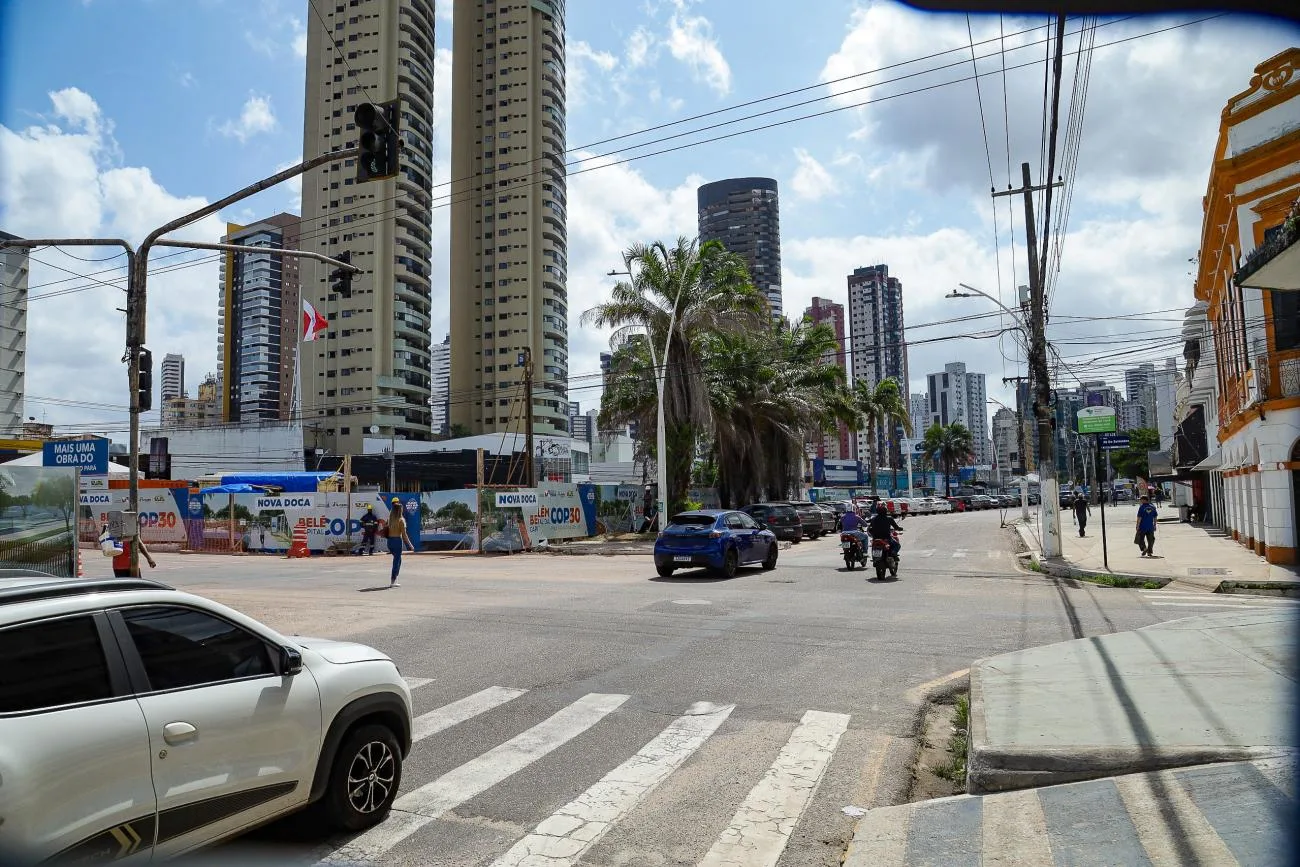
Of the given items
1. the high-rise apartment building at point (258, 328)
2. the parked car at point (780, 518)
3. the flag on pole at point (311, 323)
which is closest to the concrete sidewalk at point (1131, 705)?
the parked car at point (780, 518)

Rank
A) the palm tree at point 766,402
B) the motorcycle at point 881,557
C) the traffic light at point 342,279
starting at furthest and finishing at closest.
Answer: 1. the palm tree at point 766,402
2. the motorcycle at point 881,557
3. the traffic light at point 342,279

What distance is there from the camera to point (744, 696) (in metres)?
7.87

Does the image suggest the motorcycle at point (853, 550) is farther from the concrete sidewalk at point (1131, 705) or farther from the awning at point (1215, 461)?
the awning at point (1215, 461)

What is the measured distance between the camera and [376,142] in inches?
462

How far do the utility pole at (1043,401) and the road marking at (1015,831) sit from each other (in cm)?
1956

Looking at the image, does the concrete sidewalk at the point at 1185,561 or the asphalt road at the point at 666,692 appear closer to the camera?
the asphalt road at the point at 666,692

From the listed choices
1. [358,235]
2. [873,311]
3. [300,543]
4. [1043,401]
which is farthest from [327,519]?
[873,311]

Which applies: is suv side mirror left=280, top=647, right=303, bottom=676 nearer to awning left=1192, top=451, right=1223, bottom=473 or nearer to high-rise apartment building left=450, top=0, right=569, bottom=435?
awning left=1192, top=451, right=1223, bottom=473

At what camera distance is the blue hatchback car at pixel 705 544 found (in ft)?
62.0

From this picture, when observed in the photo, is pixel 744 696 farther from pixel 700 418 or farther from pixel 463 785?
pixel 700 418

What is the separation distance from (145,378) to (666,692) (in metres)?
12.4

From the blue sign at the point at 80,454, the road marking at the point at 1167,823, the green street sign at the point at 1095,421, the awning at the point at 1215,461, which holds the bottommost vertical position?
the road marking at the point at 1167,823

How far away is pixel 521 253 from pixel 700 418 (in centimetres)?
7464

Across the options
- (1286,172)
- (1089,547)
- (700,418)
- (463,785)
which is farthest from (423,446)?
(463,785)
